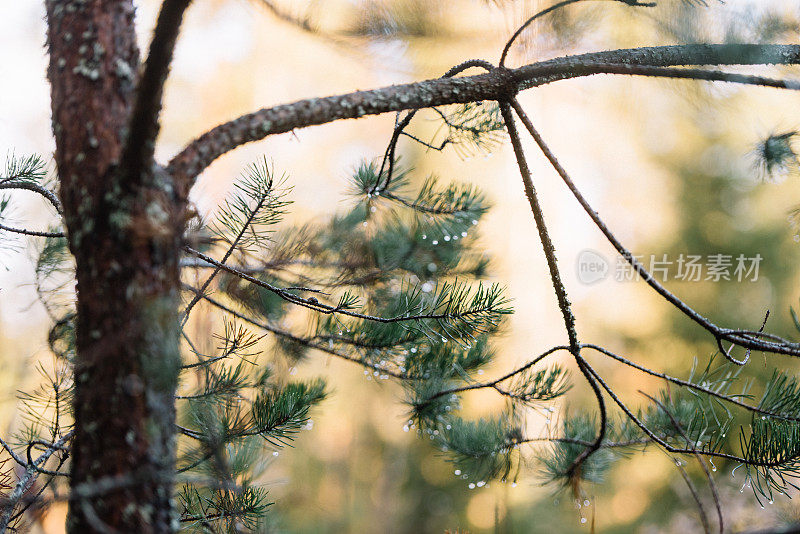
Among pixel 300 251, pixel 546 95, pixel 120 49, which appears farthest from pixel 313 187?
pixel 120 49

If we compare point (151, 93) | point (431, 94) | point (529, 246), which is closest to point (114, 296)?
point (151, 93)

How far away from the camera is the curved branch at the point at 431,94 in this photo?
1.15ft

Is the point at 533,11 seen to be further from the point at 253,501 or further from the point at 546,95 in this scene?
the point at 546,95

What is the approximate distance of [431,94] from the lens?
440 mm

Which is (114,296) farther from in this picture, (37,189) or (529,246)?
(529,246)

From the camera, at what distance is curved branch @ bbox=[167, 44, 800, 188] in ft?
1.15

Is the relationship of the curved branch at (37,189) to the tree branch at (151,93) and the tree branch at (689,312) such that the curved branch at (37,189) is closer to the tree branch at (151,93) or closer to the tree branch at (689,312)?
the tree branch at (151,93)

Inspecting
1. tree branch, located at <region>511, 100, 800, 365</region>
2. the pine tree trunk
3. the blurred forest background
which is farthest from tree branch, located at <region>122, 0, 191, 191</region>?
the blurred forest background

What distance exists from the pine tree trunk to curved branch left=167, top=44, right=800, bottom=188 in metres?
0.04

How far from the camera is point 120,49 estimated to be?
0.35 meters

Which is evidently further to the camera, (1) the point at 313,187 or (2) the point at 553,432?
(1) the point at 313,187

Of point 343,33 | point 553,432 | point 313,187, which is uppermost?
point 313,187

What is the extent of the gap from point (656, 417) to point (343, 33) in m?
0.60

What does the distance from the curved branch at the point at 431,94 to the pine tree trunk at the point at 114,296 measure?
40 mm
